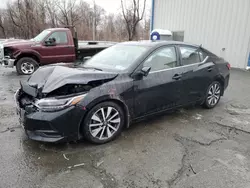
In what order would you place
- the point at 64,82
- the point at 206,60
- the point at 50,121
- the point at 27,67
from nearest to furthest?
the point at 50,121 → the point at 64,82 → the point at 206,60 → the point at 27,67

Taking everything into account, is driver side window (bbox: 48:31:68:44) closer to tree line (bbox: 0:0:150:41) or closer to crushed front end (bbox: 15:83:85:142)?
crushed front end (bbox: 15:83:85:142)

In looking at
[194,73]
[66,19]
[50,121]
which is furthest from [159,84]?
[66,19]

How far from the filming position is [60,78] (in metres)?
2.78

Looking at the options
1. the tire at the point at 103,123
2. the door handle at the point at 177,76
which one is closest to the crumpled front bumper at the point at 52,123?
the tire at the point at 103,123

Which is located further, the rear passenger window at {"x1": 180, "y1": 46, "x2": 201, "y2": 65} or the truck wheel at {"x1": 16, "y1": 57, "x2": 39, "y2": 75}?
the truck wheel at {"x1": 16, "y1": 57, "x2": 39, "y2": 75}

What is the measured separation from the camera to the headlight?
258 centimetres

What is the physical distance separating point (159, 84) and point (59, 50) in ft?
19.8

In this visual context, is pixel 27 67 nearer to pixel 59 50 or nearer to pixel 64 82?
pixel 59 50

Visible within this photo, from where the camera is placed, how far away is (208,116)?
4172mm

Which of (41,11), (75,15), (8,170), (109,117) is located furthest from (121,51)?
(75,15)

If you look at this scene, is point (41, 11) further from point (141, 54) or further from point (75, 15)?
point (141, 54)

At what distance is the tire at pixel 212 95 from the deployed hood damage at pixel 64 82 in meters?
2.40

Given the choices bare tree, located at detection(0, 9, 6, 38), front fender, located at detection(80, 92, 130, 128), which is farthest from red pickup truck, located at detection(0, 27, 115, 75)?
bare tree, located at detection(0, 9, 6, 38)

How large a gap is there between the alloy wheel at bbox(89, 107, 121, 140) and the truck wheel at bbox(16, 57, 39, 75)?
6.22m
